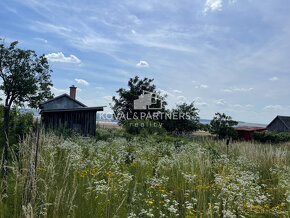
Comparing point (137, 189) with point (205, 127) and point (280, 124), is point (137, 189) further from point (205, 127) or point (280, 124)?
point (280, 124)

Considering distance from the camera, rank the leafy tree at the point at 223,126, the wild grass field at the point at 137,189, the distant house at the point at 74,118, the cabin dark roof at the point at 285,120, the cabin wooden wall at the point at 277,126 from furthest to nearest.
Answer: the cabin wooden wall at the point at 277,126, the cabin dark roof at the point at 285,120, the leafy tree at the point at 223,126, the distant house at the point at 74,118, the wild grass field at the point at 137,189

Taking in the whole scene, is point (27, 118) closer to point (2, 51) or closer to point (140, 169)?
point (140, 169)

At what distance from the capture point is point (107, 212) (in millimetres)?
3490

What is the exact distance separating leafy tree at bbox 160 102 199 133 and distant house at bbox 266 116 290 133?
1767cm

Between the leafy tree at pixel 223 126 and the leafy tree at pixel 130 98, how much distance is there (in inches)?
329

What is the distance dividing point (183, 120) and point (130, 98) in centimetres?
780

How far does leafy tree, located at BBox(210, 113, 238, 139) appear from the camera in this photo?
2183 centimetres

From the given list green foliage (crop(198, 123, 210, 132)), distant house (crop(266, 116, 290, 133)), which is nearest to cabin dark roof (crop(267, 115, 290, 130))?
distant house (crop(266, 116, 290, 133))

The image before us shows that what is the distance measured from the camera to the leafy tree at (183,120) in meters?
25.9

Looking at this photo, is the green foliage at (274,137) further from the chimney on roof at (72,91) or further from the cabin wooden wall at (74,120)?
the chimney on roof at (72,91)

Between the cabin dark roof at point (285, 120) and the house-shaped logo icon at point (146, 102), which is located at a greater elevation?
the house-shaped logo icon at point (146, 102)

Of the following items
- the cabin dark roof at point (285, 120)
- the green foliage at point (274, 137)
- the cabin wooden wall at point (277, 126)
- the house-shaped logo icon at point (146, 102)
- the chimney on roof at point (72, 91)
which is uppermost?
the chimney on roof at point (72, 91)

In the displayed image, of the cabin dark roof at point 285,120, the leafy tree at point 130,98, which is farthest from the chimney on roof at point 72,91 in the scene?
the cabin dark roof at point 285,120

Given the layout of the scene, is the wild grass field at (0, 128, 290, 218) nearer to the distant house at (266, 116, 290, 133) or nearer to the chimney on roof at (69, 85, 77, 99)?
the chimney on roof at (69, 85, 77, 99)
